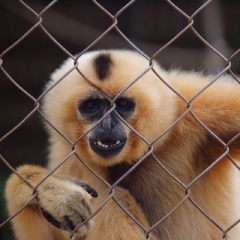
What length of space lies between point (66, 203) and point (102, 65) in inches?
48.0

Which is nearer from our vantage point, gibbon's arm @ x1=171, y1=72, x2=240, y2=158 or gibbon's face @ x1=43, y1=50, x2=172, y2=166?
gibbon's arm @ x1=171, y1=72, x2=240, y2=158

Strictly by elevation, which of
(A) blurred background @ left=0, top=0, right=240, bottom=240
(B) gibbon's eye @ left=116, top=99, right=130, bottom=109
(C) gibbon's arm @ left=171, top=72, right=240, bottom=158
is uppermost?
(B) gibbon's eye @ left=116, top=99, right=130, bottom=109

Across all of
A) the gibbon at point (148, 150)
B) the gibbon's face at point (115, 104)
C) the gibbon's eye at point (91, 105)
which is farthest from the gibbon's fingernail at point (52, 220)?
the gibbon's eye at point (91, 105)

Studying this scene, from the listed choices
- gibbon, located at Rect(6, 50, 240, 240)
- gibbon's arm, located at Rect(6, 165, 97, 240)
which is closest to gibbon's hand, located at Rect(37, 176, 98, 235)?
gibbon's arm, located at Rect(6, 165, 97, 240)

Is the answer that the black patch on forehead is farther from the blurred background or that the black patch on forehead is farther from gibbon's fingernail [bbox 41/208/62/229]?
the blurred background

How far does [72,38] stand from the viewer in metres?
9.09

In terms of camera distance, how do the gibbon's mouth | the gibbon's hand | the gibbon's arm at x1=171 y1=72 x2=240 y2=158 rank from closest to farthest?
the gibbon's hand
the gibbon's arm at x1=171 y1=72 x2=240 y2=158
the gibbon's mouth

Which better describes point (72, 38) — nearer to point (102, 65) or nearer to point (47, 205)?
point (102, 65)

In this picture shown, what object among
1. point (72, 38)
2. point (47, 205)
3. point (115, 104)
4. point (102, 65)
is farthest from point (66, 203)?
point (72, 38)

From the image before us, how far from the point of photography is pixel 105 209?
4.36 m

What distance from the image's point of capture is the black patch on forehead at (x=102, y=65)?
15.4 ft

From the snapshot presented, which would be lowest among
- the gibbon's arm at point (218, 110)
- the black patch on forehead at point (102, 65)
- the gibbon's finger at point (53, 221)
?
the gibbon's arm at point (218, 110)

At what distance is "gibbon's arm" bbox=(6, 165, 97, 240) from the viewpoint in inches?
154

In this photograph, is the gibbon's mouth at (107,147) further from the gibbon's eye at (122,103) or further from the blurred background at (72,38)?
the blurred background at (72,38)
